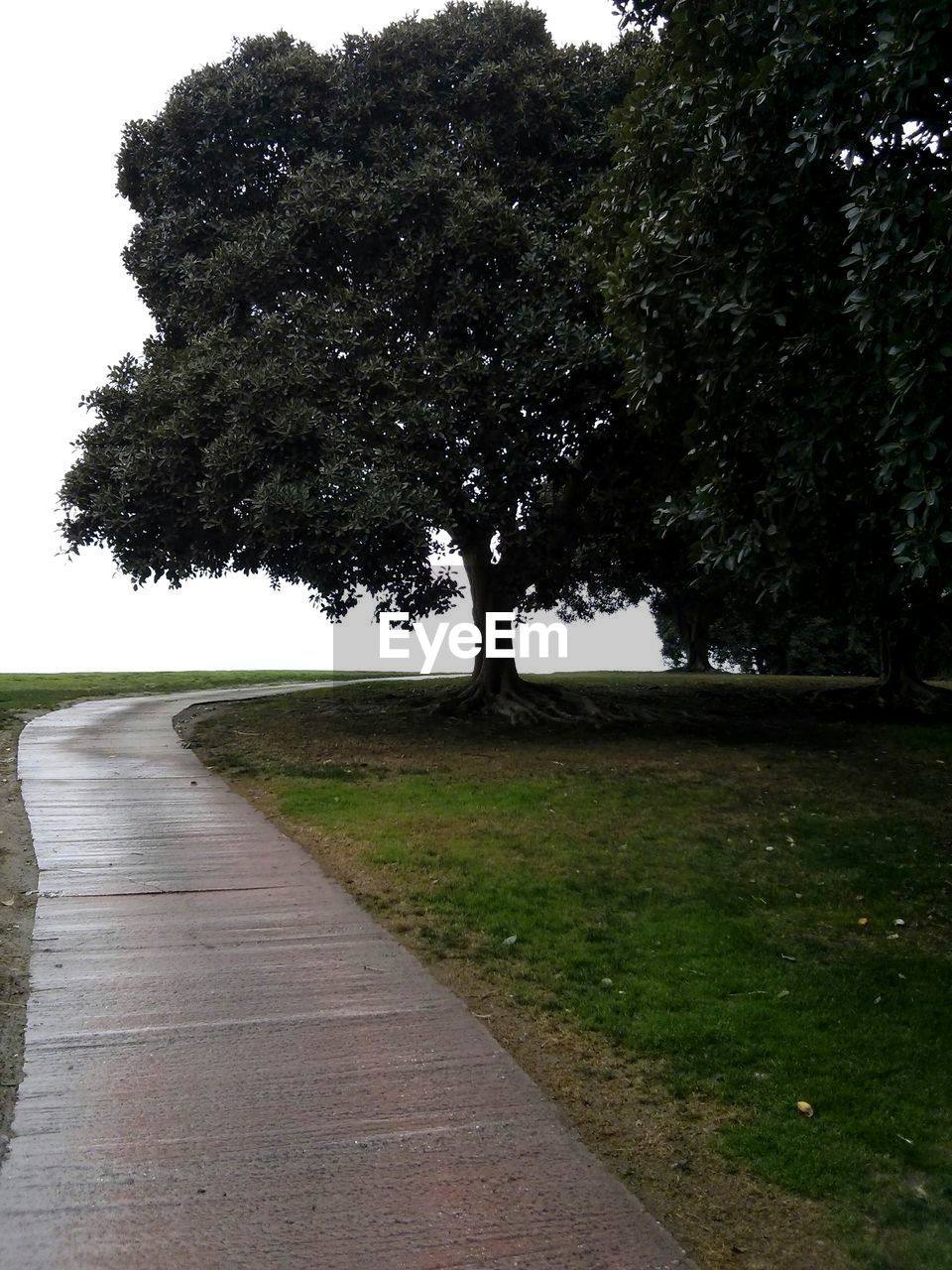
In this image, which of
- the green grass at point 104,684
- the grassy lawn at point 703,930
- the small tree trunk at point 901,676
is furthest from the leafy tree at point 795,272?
the green grass at point 104,684

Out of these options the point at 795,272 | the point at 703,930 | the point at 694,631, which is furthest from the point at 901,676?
the point at 703,930

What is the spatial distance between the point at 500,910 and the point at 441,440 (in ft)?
29.1

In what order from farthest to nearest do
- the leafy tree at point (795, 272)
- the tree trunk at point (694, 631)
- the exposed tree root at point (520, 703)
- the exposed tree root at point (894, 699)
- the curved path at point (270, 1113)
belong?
1. the tree trunk at point (694, 631)
2. the exposed tree root at point (894, 699)
3. the exposed tree root at point (520, 703)
4. the leafy tree at point (795, 272)
5. the curved path at point (270, 1113)

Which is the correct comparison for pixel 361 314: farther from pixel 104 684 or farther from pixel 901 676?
pixel 104 684

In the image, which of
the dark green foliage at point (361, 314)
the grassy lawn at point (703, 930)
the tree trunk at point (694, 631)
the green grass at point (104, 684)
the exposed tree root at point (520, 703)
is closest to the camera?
the grassy lawn at point (703, 930)

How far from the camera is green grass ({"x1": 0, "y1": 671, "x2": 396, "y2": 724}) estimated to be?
21875mm

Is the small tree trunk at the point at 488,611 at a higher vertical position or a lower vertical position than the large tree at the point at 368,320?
lower

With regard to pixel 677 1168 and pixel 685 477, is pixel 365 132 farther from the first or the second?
pixel 677 1168

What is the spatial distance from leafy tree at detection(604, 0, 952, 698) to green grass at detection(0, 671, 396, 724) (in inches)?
509

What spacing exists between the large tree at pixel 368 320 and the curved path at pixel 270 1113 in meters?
7.86

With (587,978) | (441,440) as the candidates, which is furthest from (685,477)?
(587,978)

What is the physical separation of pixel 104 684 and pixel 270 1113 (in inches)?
1004

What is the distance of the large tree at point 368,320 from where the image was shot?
14828mm

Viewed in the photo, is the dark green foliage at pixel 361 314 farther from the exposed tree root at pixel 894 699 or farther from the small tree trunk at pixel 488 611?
the exposed tree root at pixel 894 699
